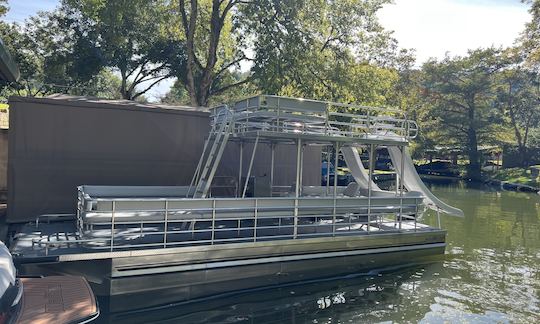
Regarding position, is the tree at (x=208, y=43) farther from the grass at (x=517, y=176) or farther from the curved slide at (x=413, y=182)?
the grass at (x=517, y=176)

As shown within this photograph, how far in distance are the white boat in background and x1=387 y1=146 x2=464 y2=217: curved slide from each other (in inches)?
319

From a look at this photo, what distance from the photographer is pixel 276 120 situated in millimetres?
9734

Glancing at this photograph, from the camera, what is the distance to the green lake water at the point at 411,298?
7848mm

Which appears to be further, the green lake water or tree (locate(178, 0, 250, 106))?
tree (locate(178, 0, 250, 106))

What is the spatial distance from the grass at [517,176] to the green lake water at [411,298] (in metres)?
28.4

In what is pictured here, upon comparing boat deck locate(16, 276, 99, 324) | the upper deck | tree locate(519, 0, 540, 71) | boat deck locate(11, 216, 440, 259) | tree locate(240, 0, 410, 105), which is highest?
tree locate(519, 0, 540, 71)

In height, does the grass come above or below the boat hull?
above

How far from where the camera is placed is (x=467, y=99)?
45125 mm

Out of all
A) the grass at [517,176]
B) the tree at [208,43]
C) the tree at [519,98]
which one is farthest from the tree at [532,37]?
the tree at [208,43]

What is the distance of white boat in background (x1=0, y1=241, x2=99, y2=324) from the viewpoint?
5457 mm

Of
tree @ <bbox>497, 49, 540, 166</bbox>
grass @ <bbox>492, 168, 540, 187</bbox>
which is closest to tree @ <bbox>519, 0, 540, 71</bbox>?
tree @ <bbox>497, 49, 540, 166</bbox>

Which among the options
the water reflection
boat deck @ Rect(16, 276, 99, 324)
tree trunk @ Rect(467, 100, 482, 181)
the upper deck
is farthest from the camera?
tree trunk @ Rect(467, 100, 482, 181)

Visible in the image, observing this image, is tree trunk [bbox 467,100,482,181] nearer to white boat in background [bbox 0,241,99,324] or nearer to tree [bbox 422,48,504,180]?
tree [bbox 422,48,504,180]

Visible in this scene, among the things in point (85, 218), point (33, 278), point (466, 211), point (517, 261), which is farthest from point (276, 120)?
point (466, 211)
